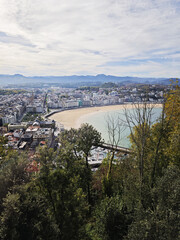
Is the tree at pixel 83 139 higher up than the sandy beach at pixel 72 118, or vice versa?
the tree at pixel 83 139

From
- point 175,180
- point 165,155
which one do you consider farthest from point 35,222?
point 165,155

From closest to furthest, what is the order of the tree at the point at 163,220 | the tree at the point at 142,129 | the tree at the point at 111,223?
the tree at the point at 163,220
the tree at the point at 111,223
the tree at the point at 142,129

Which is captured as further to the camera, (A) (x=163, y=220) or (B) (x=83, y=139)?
(B) (x=83, y=139)

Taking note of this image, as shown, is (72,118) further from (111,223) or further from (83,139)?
(111,223)

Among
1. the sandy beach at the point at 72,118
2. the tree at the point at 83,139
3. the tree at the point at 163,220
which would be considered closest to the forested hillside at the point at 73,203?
the tree at the point at 163,220

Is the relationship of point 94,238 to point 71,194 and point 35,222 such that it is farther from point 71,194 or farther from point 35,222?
point 35,222

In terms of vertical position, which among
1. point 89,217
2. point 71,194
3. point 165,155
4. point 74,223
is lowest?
point 89,217

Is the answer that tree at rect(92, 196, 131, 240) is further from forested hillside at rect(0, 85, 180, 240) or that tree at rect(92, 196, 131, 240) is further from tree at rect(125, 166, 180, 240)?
tree at rect(125, 166, 180, 240)

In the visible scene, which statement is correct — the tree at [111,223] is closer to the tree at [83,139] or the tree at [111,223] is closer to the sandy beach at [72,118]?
the tree at [83,139]

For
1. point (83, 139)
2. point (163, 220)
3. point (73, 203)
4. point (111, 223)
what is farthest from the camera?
point (83, 139)

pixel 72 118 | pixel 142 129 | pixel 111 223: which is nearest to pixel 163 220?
pixel 111 223

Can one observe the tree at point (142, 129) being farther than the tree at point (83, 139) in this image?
No
